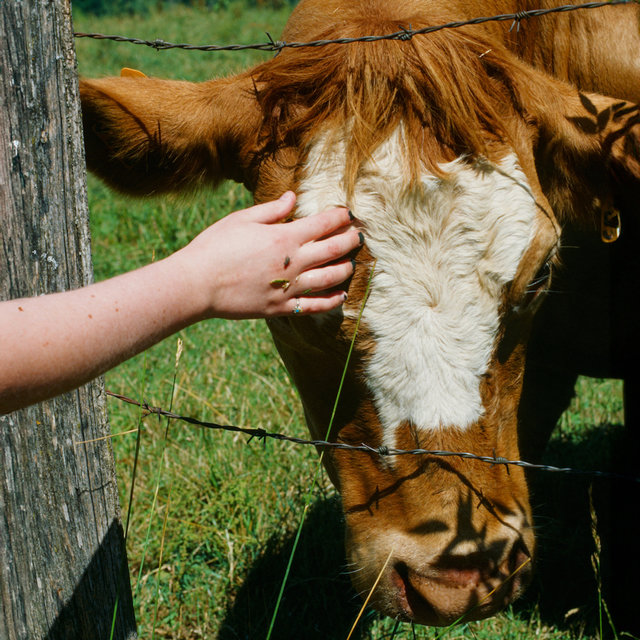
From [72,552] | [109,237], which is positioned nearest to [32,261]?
[72,552]

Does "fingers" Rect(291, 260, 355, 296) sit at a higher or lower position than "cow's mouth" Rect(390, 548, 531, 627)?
higher

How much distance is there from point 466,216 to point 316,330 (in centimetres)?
45

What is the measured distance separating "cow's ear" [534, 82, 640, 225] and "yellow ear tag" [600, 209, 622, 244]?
0.01m

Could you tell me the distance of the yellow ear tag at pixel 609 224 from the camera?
2.15 metres

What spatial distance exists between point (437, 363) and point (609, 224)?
0.85 meters

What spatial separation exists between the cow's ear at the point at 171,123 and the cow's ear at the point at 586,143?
0.79 metres

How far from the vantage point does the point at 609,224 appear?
2.19 m

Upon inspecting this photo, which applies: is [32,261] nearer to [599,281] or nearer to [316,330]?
[316,330]

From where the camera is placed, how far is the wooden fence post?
147 cm

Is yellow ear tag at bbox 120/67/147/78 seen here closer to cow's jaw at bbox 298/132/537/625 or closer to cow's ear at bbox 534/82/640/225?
cow's jaw at bbox 298/132/537/625

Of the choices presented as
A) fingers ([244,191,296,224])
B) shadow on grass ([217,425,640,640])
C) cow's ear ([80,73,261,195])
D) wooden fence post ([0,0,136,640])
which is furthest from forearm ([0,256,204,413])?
shadow on grass ([217,425,640,640])

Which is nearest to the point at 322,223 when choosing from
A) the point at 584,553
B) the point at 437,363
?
the point at 437,363

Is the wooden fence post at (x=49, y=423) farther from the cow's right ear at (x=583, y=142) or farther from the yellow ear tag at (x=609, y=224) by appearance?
the yellow ear tag at (x=609, y=224)

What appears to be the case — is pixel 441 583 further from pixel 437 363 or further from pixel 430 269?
pixel 430 269
